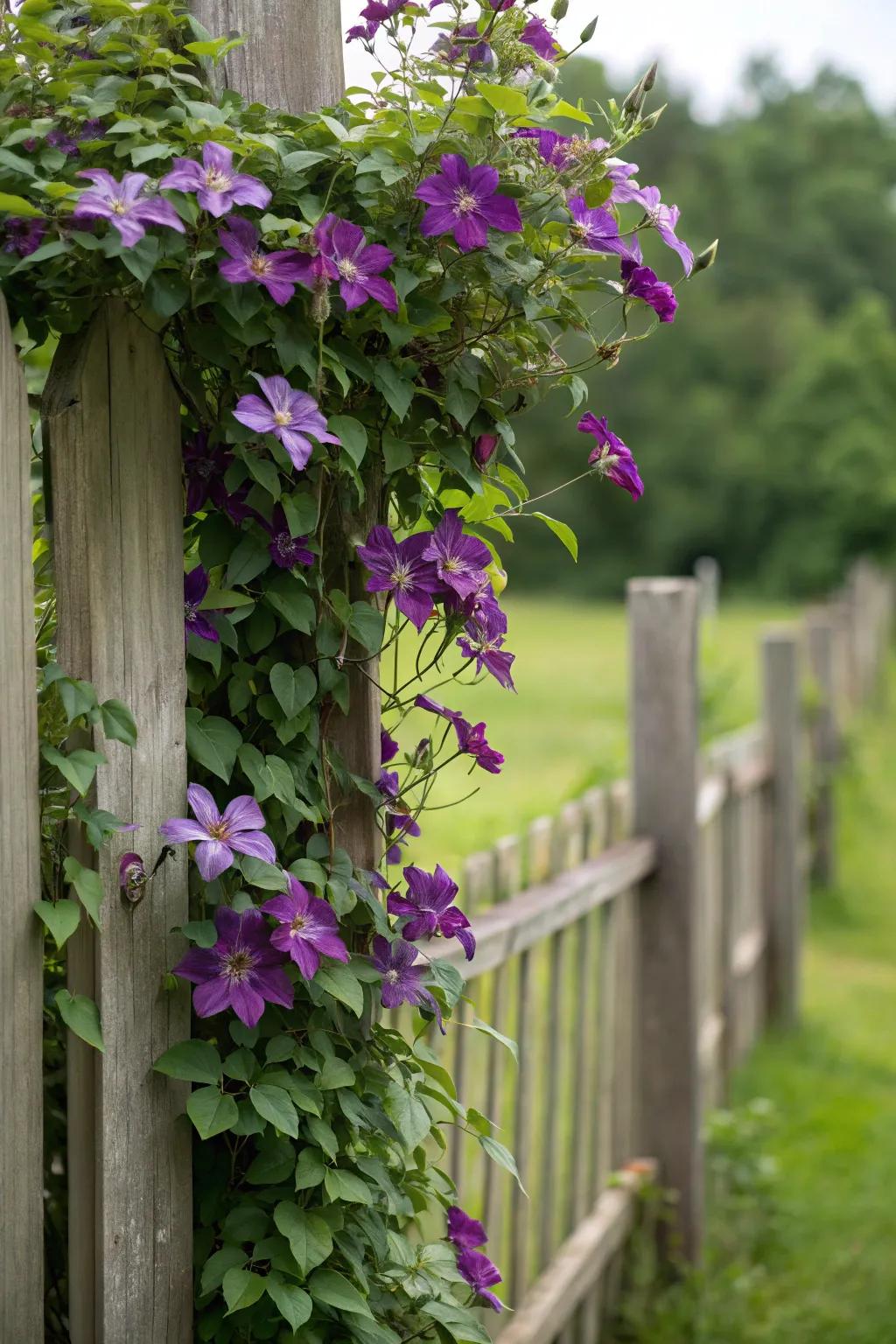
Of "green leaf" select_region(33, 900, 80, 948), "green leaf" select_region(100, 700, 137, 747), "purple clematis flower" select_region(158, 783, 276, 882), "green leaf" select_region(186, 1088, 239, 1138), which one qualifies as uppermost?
"green leaf" select_region(100, 700, 137, 747)

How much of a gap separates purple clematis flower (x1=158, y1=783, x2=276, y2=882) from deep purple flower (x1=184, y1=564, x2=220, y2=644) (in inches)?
6.4

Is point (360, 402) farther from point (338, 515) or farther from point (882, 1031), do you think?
point (882, 1031)

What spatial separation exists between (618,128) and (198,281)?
1.45ft

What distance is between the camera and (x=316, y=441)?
4.16 feet

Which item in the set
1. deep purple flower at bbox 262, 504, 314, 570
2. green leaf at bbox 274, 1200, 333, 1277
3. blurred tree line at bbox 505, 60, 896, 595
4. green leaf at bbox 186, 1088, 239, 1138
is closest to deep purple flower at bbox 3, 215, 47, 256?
deep purple flower at bbox 262, 504, 314, 570

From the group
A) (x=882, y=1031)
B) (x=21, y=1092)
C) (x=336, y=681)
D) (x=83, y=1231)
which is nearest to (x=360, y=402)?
(x=336, y=681)

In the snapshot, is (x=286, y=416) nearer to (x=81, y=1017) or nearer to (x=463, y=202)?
(x=463, y=202)

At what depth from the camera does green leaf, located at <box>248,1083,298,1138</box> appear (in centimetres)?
Result: 125

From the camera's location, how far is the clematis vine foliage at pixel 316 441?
117cm

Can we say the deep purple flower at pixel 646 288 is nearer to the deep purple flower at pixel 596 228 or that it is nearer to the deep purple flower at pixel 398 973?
the deep purple flower at pixel 596 228

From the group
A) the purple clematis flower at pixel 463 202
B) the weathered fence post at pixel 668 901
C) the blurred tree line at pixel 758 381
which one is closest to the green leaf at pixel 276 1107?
the purple clematis flower at pixel 463 202

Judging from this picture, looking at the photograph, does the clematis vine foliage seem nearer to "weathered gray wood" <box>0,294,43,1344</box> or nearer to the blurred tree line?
"weathered gray wood" <box>0,294,43,1344</box>

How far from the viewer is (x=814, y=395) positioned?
95.9 ft

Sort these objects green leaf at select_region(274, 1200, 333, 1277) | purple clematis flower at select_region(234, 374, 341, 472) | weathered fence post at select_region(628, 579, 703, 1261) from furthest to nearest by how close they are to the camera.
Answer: weathered fence post at select_region(628, 579, 703, 1261), green leaf at select_region(274, 1200, 333, 1277), purple clematis flower at select_region(234, 374, 341, 472)
